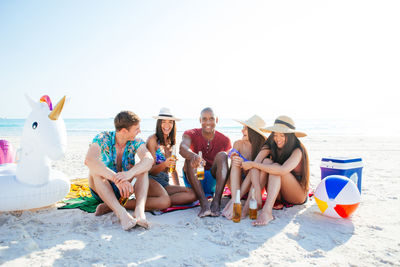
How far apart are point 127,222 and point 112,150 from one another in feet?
3.73

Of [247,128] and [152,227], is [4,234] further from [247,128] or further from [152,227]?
[247,128]

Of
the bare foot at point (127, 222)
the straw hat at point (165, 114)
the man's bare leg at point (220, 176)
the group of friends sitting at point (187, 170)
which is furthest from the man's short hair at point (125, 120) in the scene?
the man's bare leg at point (220, 176)

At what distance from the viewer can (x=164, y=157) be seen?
464 cm

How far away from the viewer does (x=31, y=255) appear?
8.93ft

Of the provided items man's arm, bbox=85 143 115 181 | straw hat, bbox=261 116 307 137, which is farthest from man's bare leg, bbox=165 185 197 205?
straw hat, bbox=261 116 307 137

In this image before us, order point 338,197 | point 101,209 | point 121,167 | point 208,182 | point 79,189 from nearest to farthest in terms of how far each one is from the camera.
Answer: point 338,197
point 101,209
point 121,167
point 208,182
point 79,189

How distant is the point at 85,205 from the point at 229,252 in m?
2.54

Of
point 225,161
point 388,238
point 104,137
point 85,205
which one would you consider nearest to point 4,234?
point 85,205

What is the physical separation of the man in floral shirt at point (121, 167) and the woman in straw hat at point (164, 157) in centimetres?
47

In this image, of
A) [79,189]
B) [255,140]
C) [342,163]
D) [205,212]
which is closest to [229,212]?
[205,212]

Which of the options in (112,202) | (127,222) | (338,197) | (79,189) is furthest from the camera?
(79,189)

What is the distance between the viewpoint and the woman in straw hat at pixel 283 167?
12.4 feet

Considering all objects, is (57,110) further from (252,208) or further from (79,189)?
(252,208)

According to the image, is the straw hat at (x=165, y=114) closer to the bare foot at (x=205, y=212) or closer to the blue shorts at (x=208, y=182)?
the blue shorts at (x=208, y=182)
